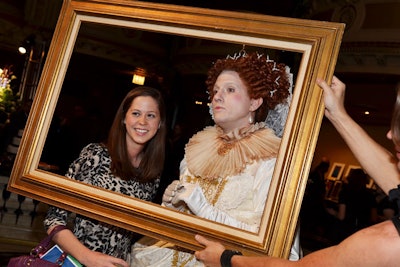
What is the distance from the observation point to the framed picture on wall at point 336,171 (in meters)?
9.42

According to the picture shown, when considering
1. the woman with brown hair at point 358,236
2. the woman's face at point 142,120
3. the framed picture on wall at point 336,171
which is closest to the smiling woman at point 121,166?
the woman's face at point 142,120

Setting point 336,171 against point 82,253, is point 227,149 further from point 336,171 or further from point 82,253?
point 336,171

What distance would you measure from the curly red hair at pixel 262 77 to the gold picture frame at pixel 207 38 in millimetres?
63

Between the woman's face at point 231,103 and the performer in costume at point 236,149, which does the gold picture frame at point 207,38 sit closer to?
the performer in costume at point 236,149

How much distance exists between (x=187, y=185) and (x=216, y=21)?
68 cm

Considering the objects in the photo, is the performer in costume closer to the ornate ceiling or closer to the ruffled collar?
the ruffled collar

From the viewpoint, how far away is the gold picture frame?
1728 millimetres

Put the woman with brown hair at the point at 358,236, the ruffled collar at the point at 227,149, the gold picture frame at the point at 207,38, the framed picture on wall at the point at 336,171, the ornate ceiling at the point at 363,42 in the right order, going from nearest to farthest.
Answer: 1. the woman with brown hair at the point at 358,236
2. the gold picture frame at the point at 207,38
3. the ruffled collar at the point at 227,149
4. the ornate ceiling at the point at 363,42
5. the framed picture on wall at the point at 336,171

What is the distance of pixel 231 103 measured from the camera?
6.28 feet

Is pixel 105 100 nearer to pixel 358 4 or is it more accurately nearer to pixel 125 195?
pixel 125 195

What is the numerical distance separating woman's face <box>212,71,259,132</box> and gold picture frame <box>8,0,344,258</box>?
17 cm

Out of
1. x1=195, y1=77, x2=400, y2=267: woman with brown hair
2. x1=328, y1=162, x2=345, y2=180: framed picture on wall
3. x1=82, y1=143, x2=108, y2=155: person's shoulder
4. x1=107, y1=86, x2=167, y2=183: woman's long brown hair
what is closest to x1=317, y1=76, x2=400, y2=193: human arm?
x1=195, y1=77, x2=400, y2=267: woman with brown hair

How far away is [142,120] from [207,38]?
1.47ft

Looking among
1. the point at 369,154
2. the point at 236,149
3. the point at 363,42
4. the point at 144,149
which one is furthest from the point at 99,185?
the point at 363,42
